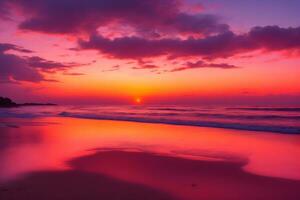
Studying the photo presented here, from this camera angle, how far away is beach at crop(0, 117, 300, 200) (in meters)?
5.87

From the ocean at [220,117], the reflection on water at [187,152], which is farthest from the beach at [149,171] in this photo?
the ocean at [220,117]

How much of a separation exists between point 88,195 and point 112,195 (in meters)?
0.42

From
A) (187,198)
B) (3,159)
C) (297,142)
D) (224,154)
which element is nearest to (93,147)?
(3,159)

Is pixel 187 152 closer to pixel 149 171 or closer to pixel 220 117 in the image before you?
pixel 149 171

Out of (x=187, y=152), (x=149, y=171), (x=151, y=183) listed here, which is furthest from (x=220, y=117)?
(x=151, y=183)

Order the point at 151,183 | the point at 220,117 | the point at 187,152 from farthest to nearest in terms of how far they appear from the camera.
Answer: the point at 220,117
the point at 187,152
the point at 151,183

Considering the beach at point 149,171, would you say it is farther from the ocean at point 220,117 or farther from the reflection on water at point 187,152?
the ocean at point 220,117

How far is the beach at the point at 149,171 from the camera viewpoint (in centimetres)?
587

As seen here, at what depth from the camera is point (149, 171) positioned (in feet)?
25.2

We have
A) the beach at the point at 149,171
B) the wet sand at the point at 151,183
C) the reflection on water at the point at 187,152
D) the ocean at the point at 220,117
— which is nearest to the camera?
the wet sand at the point at 151,183

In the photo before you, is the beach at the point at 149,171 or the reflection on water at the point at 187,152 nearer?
the beach at the point at 149,171

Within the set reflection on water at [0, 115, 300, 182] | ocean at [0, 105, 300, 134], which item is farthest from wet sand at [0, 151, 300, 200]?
ocean at [0, 105, 300, 134]

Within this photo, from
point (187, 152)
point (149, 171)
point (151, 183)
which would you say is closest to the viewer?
point (151, 183)

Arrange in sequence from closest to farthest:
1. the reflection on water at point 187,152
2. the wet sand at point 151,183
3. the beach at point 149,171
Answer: the wet sand at point 151,183, the beach at point 149,171, the reflection on water at point 187,152
